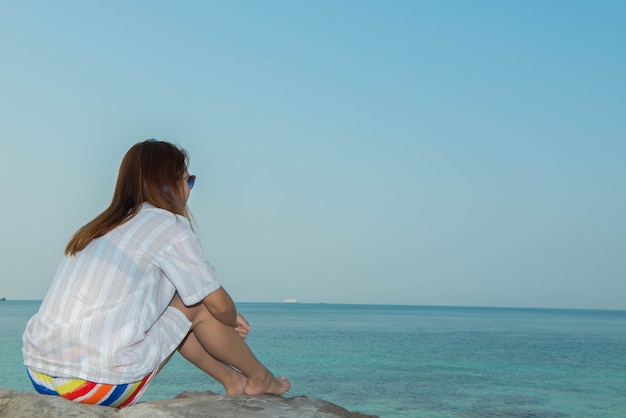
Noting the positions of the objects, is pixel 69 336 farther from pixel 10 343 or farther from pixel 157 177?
pixel 10 343

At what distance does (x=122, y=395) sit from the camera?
2.93 m

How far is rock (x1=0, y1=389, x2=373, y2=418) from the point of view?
112 inches

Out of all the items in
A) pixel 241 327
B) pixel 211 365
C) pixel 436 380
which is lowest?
pixel 436 380

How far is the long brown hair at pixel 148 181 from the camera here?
3.02 m

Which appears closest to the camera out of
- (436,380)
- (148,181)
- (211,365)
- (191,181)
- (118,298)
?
(118,298)

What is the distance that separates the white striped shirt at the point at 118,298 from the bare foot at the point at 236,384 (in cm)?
72

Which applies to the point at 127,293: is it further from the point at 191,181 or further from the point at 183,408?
the point at 183,408

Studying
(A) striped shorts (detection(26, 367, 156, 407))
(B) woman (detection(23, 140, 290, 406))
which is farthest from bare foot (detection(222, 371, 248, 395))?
(A) striped shorts (detection(26, 367, 156, 407))

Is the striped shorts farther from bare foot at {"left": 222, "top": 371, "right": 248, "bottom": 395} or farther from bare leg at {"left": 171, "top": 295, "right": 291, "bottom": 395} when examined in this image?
bare foot at {"left": 222, "top": 371, "right": 248, "bottom": 395}

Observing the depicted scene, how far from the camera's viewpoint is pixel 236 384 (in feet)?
11.9

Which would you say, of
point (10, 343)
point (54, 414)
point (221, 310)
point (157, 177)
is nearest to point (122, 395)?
point (54, 414)

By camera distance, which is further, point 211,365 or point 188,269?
point 211,365

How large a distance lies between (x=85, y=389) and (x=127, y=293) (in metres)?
0.44

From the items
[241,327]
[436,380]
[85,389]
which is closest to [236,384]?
[241,327]
